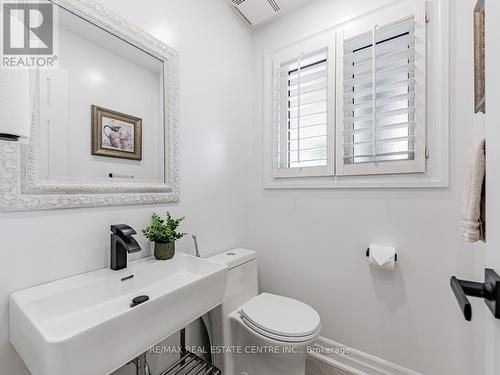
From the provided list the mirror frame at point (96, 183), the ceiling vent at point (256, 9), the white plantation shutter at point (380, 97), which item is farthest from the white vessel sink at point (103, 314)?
the ceiling vent at point (256, 9)

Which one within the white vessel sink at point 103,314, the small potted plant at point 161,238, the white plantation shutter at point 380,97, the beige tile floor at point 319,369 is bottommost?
the beige tile floor at point 319,369

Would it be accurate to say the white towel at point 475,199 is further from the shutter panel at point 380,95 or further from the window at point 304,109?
the window at point 304,109

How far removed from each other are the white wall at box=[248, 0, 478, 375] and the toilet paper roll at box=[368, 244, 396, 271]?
7 centimetres

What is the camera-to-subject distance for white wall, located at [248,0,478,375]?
1229mm

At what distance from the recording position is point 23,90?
706mm

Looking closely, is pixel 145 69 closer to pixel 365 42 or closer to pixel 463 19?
pixel 365 42

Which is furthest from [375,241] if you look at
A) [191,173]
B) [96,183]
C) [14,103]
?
[14,103]

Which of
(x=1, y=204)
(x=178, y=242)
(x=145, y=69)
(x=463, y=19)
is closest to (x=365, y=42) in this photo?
(x=463, y=19)

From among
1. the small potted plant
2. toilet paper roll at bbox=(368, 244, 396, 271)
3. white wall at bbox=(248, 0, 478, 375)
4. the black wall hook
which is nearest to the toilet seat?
white wall at bbox=(248, 0, 478, 375)

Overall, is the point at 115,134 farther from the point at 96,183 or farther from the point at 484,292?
the point at 484,292

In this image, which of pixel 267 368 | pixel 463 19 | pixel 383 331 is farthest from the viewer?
pixel 383 331

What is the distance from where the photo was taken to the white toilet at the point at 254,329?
1.19m

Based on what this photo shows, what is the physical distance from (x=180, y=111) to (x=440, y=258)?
168cm

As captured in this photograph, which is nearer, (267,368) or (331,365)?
(267,368)
